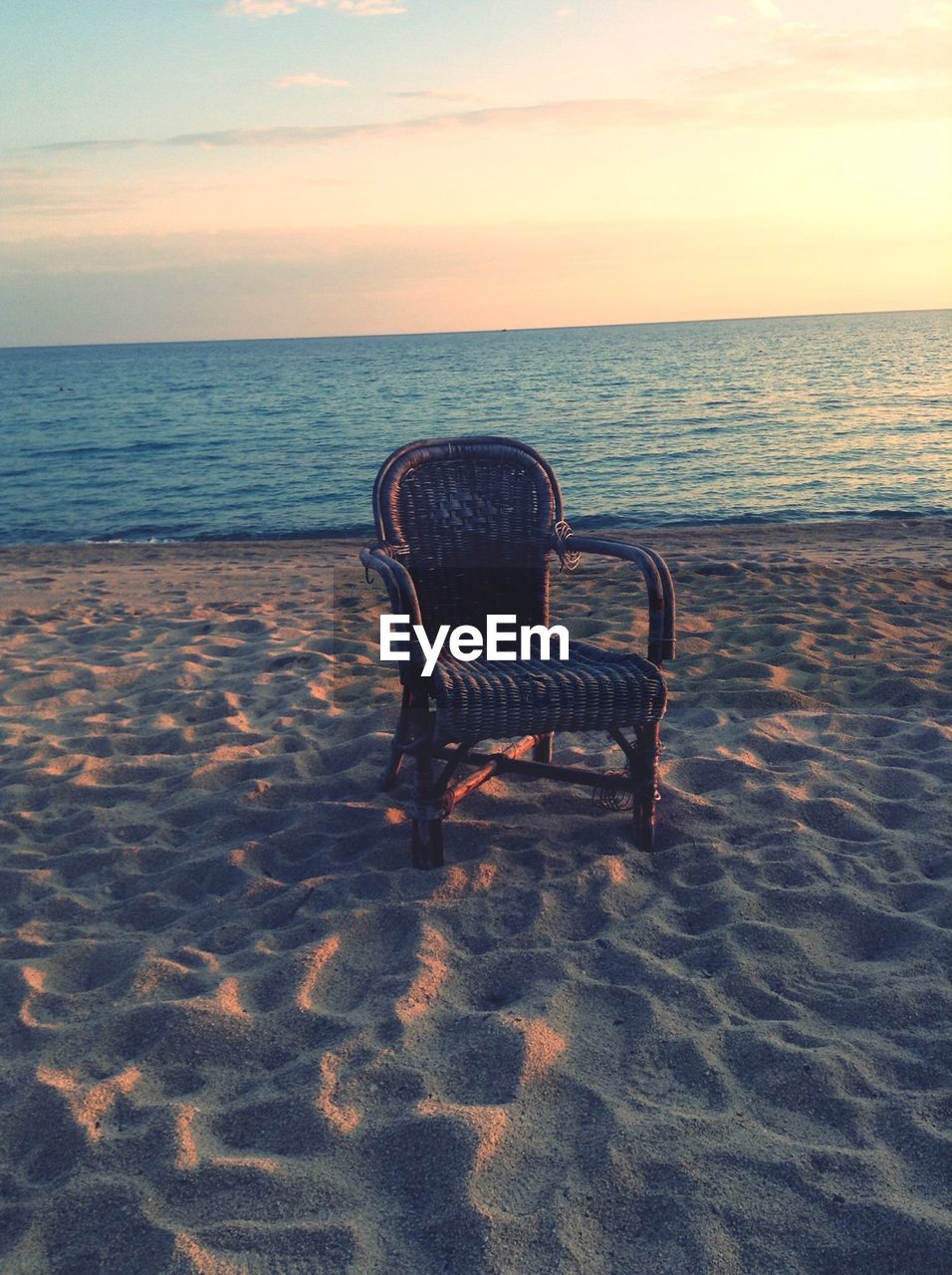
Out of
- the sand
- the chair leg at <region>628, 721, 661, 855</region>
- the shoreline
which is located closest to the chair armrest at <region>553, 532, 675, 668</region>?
the chair leg at <region>628, 721, 661, 855</region>

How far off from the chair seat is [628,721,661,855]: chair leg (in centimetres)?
14

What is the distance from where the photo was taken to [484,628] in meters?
3.62

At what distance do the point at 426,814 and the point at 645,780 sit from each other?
2.15ft

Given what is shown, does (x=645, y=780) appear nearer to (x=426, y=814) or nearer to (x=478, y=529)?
(x=426, y=814)

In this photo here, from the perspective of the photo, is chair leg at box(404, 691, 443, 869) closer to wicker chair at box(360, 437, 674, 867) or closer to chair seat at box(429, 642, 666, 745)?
wicker chair at box(360, 437, 674, 867)

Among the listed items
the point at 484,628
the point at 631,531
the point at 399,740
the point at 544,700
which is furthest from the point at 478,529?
the point at 631,531

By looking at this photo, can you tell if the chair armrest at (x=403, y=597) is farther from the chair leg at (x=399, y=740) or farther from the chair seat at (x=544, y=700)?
the chair leg at (x=399, y=740)

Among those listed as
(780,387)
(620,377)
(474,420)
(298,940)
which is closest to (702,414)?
(474,420)

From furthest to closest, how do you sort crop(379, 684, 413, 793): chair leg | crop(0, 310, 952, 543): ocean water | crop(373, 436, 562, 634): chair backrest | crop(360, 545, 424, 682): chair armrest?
crop(0, 310, 952, 543): ocean water < crop(373, 436, 562, 634): chair backrest < crop(379, 684, 413, 793): chair leg < crop(360, 545, 424, 682): chair armrest

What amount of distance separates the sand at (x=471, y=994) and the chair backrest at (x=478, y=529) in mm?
636

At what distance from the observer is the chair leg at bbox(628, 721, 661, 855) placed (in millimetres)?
3010

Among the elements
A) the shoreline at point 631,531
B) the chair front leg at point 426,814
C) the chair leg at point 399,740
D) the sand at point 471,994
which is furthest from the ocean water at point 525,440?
the chair front leg at point 426,814

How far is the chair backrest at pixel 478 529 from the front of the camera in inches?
142

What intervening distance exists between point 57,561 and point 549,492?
7.97m
